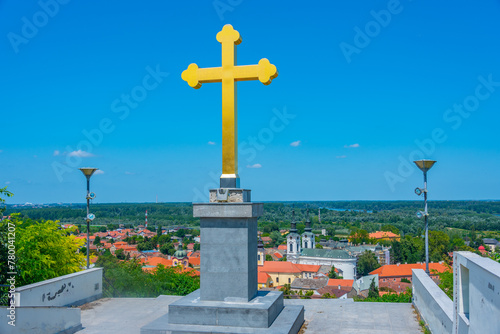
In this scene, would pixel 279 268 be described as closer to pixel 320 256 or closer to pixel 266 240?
pixel 320 256

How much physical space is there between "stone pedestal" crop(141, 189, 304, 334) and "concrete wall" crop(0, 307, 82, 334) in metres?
1.78

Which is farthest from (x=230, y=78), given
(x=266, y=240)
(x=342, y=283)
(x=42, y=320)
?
(x=266, y=240)

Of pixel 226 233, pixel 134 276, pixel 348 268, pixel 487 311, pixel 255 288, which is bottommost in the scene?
pixel 348 268

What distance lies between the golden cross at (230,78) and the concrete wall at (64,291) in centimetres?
455

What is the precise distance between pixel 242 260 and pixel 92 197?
20.4 ft

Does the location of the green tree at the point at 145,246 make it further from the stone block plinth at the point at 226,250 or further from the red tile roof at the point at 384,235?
the stone block plinth at the point at 226,250

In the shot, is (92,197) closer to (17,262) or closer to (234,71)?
(17,262)

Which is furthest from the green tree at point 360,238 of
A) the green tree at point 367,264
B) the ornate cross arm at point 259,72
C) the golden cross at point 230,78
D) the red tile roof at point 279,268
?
the ornate cross arm at point 259,72

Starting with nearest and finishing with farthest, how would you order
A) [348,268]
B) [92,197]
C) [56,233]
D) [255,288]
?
[255,288]
[56,233]
[92,197]
[348,268]

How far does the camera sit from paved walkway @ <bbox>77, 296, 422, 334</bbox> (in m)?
8.55

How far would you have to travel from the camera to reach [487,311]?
15.5 feet

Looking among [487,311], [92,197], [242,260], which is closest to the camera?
[487,311]

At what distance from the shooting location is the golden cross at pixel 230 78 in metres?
8.44

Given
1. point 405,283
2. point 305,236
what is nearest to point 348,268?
point 305,236
